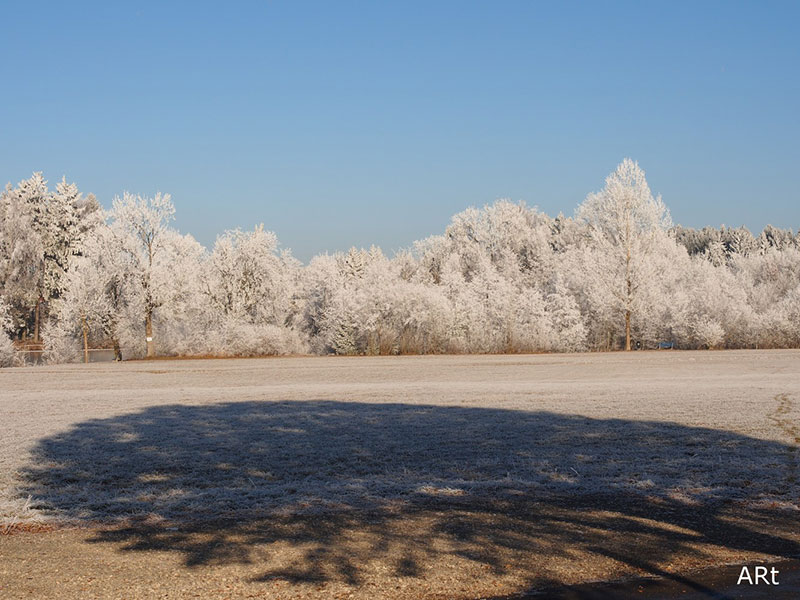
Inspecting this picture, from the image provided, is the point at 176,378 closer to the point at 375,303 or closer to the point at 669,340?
the point at 375,303

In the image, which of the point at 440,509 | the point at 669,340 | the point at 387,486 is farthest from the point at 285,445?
the point at 669,340

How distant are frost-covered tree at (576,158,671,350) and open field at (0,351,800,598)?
96.0 ft

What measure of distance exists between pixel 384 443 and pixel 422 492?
427 cm

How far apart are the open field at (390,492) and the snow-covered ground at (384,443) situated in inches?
2.7

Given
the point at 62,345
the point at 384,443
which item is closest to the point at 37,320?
the point at 62,345

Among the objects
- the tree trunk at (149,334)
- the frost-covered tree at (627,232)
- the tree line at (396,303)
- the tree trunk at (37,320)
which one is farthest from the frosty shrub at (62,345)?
the frost-covered tree at (627,232)

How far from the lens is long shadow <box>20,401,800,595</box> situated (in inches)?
283

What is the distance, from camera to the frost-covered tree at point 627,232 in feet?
166

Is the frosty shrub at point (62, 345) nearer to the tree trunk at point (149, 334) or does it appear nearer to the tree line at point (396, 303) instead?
the tree line at point (396, 303)

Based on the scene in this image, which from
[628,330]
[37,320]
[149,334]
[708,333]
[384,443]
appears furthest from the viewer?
[37,320]

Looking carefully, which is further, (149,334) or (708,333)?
(149,334)

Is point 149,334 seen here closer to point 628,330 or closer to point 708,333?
point 628,330

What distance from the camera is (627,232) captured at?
168 feet

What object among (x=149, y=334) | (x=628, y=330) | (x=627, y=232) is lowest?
(x=628, y=330)
